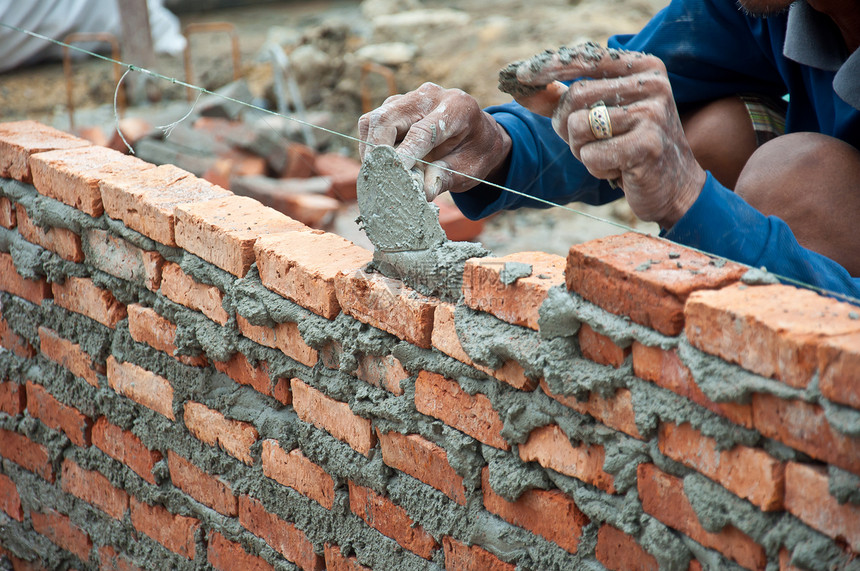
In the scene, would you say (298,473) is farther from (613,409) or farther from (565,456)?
(613,409)

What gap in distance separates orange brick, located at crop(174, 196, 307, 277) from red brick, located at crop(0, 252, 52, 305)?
0.75 meters

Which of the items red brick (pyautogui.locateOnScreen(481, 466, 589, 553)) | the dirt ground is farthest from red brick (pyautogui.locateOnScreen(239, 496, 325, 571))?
the dirt ground

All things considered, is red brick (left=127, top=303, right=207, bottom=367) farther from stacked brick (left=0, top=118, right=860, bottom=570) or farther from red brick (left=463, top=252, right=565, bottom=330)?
red brick (left=463, top=252, right=565, bottom=330)

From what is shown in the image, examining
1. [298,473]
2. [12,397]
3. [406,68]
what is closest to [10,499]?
[12,397]

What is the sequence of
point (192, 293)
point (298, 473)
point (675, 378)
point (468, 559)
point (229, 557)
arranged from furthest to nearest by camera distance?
point (229, 557) < point (192, 293) < point (298, 473) < point (468, 559) < point (675, 378)

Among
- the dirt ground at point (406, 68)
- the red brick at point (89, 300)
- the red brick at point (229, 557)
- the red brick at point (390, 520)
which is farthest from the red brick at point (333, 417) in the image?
the dirt ground at point (406, 68)

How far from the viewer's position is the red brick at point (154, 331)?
213 centimetres

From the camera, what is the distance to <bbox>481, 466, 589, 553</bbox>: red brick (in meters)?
1.46

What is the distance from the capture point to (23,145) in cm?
250

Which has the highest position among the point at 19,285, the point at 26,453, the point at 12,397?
the point at 19,285

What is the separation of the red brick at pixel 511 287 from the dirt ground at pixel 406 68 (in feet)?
12.6

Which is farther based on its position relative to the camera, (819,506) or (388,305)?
(388,305)

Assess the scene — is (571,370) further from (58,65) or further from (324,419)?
(58,65)

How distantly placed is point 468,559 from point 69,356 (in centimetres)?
153
